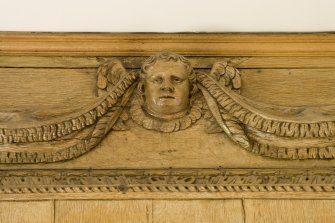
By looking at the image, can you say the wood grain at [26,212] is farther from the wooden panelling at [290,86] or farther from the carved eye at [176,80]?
the wooden panelling at [290,86]

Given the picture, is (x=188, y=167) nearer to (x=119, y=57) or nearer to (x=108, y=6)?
(x=119, y=57)

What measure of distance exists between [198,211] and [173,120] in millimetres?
229

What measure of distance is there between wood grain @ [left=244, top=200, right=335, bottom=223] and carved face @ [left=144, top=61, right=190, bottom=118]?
0.29 meters

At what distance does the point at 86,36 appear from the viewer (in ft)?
4.82

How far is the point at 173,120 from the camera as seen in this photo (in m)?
1.43

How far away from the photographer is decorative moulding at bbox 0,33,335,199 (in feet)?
4.55

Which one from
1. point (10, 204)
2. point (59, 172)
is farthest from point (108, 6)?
point (10, 204)

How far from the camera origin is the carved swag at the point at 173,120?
54.5 inches

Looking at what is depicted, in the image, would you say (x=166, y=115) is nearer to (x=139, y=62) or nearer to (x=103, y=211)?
(x=139, y=62)

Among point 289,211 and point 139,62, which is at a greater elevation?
point 139,62

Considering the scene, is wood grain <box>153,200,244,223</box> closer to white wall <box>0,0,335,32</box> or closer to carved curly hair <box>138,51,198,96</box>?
carved curly hair <box>138,51,198,96</box>

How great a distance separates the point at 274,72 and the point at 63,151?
1.87 ft

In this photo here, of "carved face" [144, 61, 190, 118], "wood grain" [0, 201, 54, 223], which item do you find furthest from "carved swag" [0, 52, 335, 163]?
"wood grain" [0, 201, 54, 223]

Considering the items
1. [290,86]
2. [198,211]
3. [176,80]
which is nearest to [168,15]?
[176,80]
